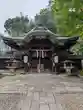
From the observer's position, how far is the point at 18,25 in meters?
37.9

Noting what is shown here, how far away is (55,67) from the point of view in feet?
65.7

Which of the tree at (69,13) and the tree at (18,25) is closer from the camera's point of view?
the tree at (69,13)

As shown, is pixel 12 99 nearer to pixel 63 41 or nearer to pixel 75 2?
pixel 75 2

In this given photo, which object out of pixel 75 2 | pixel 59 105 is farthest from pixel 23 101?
pixel 75 2

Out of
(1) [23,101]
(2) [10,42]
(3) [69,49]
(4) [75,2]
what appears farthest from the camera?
(3) [69,49]

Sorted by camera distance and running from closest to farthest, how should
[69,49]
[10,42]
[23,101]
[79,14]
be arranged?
[23,101] < [79,14] < [10,42] < [69,49]

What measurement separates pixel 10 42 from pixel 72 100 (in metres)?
13.8

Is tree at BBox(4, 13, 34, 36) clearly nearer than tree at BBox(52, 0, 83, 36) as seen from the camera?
No

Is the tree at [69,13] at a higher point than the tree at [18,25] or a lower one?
lower

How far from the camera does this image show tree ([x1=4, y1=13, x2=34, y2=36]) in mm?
36594

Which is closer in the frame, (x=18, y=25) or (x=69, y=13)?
(x=69, y=13)

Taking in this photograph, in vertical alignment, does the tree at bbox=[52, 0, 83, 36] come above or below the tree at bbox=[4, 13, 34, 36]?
below

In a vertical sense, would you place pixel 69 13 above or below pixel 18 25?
below

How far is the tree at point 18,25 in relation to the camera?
36.6 metres
